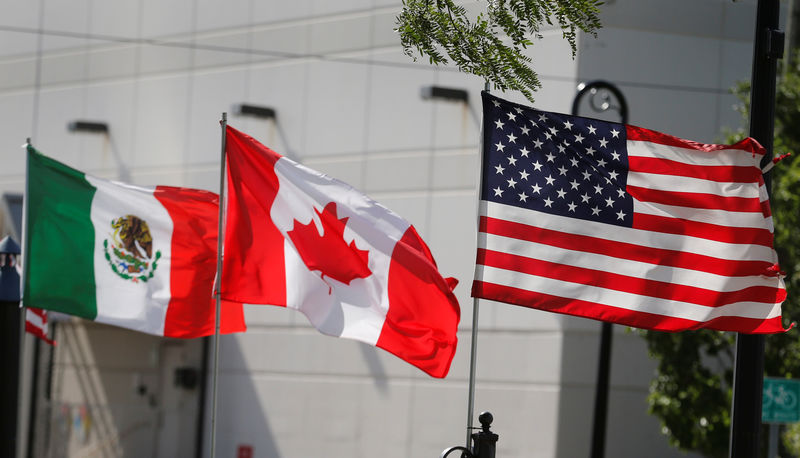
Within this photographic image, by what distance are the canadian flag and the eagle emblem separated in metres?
1.51

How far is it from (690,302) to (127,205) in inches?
193

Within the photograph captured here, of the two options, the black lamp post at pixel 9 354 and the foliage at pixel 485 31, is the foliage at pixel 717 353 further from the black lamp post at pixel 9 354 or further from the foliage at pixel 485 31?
the black lamp post at pixel 9 354

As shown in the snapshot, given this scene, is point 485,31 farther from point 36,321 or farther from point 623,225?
point 36,321

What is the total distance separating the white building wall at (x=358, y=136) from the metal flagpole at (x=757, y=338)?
369 inches

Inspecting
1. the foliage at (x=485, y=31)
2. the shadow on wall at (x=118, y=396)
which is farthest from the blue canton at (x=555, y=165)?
the shadow on wall at (x=118, y=396)

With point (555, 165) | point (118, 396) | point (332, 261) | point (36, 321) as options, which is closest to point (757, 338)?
point (555, 165)

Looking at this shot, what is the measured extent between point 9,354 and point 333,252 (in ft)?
8.35

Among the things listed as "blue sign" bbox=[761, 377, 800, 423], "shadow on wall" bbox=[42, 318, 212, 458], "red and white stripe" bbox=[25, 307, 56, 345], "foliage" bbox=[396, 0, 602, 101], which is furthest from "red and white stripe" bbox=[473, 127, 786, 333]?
"shadow on wall" bbox=[42, 318, 212, 458]

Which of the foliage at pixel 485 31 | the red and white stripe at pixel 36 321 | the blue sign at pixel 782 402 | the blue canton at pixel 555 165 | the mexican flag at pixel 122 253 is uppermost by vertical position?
the foliage at pixel 485 31

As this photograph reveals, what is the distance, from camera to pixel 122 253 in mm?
10867

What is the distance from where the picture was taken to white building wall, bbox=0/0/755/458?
18.4 m

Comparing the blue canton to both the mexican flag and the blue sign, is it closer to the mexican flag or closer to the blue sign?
the mexican flag

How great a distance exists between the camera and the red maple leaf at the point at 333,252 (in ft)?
30.2

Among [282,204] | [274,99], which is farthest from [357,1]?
[282,204]
